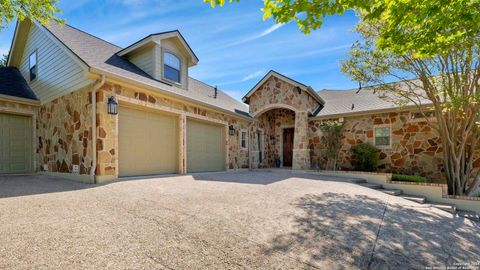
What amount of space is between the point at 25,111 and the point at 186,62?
22.2 feet

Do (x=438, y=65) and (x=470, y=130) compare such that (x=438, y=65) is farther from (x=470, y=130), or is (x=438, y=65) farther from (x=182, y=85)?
(x=182, y=85)

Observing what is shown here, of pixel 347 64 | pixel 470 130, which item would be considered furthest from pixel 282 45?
pixel 470 130

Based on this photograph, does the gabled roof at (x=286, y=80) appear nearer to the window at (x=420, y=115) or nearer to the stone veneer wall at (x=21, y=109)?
the window at (x=420, y=115)

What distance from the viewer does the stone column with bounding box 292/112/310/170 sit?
1180 cm

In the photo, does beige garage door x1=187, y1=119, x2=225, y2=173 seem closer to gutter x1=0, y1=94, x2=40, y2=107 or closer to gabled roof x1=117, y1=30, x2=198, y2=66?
gabled roof x1=117, y1=30, x2=198, y2=66

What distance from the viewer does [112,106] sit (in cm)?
Result: 655

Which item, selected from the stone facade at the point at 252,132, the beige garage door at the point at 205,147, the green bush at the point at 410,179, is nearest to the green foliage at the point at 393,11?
the stone facade at the point at 252,132

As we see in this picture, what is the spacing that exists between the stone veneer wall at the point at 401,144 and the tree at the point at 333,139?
0.83 meters

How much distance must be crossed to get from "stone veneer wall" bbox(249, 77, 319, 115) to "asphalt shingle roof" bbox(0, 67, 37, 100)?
10.1 m

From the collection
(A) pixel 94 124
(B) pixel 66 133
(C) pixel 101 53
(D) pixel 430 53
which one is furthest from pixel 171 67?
(D) pixel 430 53

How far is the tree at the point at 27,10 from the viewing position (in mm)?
6867

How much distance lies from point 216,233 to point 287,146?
39.2 ft

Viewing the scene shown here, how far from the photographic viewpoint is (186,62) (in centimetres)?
1162

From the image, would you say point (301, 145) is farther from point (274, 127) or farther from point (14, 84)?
point (14, 84)
